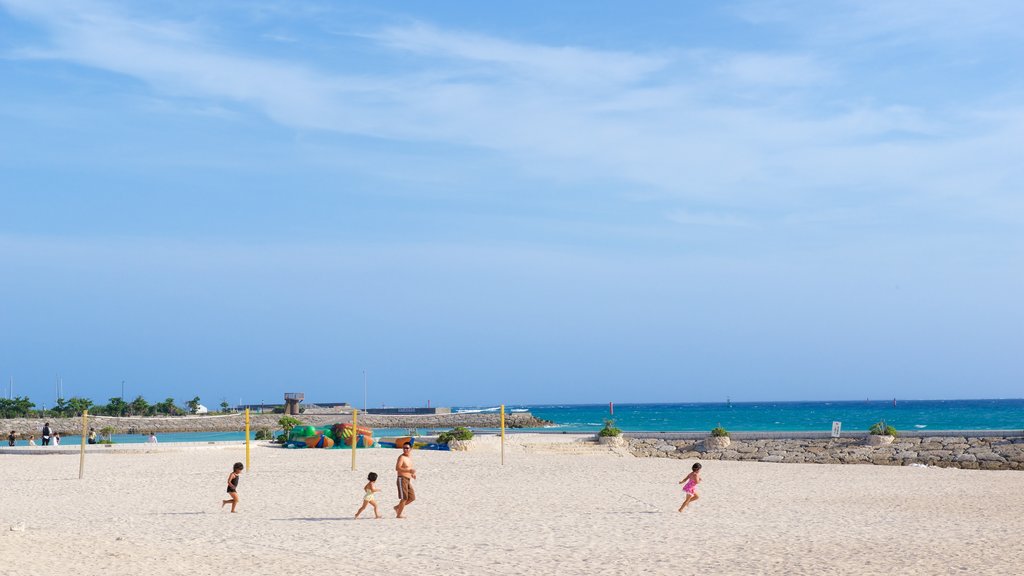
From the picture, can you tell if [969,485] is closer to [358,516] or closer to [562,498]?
[562,498]

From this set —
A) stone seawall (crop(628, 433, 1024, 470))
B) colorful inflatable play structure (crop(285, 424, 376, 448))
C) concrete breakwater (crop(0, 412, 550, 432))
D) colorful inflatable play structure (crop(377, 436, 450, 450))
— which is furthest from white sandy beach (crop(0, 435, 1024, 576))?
concrete breakwater (crop(0, 412, 550, 432))

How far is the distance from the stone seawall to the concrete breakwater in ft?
149

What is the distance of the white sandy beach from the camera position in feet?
43.7

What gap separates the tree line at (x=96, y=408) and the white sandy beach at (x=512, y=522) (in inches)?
2781

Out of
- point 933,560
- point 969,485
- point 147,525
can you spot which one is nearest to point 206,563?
point 147,525

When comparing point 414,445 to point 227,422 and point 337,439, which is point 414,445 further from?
point 227,422

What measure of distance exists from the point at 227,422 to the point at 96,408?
53.6 feet

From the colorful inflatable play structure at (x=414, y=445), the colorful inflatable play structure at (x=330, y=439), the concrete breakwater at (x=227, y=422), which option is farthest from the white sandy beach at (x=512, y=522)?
the concrete breakwater at (x=227, y=422)

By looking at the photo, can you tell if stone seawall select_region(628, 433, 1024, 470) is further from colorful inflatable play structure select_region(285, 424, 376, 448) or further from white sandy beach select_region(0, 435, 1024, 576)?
colorful inflatable play structure select_region(285, 424, 376, 448)

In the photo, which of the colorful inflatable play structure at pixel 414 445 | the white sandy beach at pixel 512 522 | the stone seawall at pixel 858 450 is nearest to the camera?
the white sandy beach at pixel 512 522

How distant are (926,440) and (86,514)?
33165mm

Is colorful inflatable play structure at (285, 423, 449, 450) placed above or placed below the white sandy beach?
above

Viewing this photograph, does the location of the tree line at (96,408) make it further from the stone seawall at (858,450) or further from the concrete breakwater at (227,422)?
the stone seawall at (858,450)

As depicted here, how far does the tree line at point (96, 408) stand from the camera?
94.1 m
